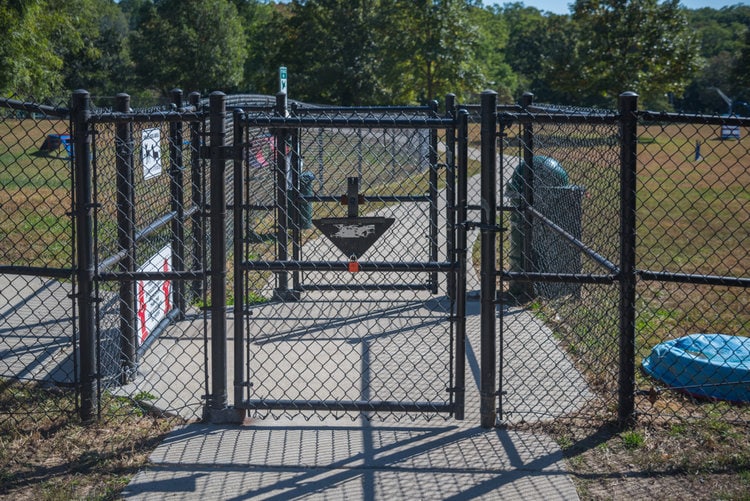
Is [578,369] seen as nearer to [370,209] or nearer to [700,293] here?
[700,293]

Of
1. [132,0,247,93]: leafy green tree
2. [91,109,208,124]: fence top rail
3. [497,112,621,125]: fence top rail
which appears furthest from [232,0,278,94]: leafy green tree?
[497,112,621,125]: fence top rail

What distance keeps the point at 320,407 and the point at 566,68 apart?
38795 millimetres

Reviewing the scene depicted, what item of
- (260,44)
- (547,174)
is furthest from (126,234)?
(260,44)

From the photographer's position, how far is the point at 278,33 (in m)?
41.9

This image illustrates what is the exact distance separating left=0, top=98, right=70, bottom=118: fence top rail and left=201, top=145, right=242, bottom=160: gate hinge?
82 centimetres

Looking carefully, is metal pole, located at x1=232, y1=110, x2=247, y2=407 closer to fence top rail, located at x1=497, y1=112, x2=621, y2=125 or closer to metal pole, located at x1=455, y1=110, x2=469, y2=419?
metal pole, located at x1=455, y1=110, x2=469, y2=419

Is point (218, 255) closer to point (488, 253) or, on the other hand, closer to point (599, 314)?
point (488, 253)

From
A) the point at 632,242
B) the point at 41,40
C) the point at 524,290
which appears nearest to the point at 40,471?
the point at 632,242

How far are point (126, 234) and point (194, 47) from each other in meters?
43.9

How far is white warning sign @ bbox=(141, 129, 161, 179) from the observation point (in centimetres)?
566

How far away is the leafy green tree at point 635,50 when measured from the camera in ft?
128

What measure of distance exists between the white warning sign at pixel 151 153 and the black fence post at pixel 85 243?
0.89 m

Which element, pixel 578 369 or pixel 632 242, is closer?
pixel 632 242

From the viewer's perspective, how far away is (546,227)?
7.10 meters
